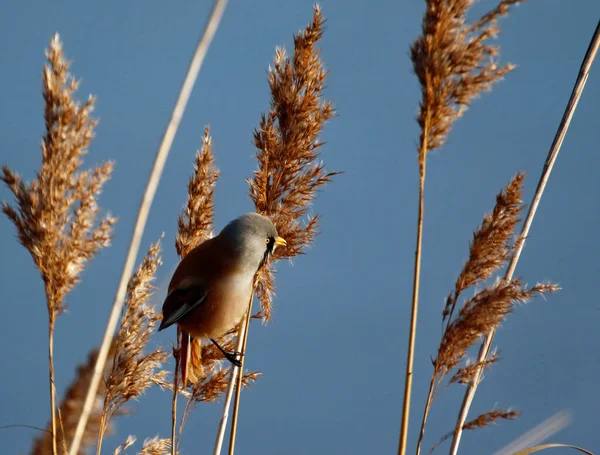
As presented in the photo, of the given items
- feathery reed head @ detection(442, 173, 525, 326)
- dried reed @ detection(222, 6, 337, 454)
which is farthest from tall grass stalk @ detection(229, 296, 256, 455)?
feathery reed head @ detection(442, 173, 525, 326)

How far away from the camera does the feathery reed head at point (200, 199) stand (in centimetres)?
250

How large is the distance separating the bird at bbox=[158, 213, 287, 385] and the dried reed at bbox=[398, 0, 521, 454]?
82 centimetres

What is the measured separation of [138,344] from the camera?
7.33 ft

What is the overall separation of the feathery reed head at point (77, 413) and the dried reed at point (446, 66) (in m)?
1.18

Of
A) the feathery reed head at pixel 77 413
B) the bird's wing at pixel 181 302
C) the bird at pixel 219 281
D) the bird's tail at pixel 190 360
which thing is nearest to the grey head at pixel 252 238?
the bird at pixel 219 281

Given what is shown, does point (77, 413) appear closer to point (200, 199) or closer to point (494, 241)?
point (200, 199)

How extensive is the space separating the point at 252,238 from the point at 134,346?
0.59 meters

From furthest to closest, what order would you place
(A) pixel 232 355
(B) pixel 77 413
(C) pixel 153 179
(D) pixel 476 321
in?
(A) pixel 232 355, (B) pixel 77 413, (D) pixel 476 321, (C) pixel 153 179

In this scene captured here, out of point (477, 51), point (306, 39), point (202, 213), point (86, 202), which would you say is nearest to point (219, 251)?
point (202, 213)

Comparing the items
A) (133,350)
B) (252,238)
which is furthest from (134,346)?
(252,238)

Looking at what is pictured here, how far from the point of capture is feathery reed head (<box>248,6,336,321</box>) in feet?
7.72

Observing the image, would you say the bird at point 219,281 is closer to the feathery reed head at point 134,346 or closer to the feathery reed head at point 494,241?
the feathery reed head at point 134,346

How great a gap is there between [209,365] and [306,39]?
1272 mm

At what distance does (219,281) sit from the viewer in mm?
2588
